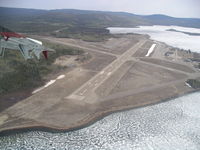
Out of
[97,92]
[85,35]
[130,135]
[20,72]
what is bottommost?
[130,135]

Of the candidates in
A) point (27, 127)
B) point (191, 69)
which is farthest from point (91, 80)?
point (191, 69)

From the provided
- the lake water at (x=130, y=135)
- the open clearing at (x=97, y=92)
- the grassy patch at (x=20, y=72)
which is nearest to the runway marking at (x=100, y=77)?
the open clearing at (x=97, y=92)

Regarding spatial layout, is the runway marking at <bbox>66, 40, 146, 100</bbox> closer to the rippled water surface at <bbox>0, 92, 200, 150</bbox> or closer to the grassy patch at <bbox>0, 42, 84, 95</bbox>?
the grassy patch at <bbox>0, 42, 84, 95</bbox>

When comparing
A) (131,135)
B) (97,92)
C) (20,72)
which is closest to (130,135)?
(131,135)

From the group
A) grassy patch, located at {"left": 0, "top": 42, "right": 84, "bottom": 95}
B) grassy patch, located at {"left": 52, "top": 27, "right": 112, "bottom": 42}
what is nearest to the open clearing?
grassy patch, located at {"left": 0, "top": 42, "right": 84, "bottom": 95}

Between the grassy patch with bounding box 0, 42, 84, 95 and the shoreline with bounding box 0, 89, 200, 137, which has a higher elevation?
the grassy patch with bounding box 0, 42, 84, 95

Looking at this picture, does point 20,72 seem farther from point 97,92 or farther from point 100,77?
point 100,77
